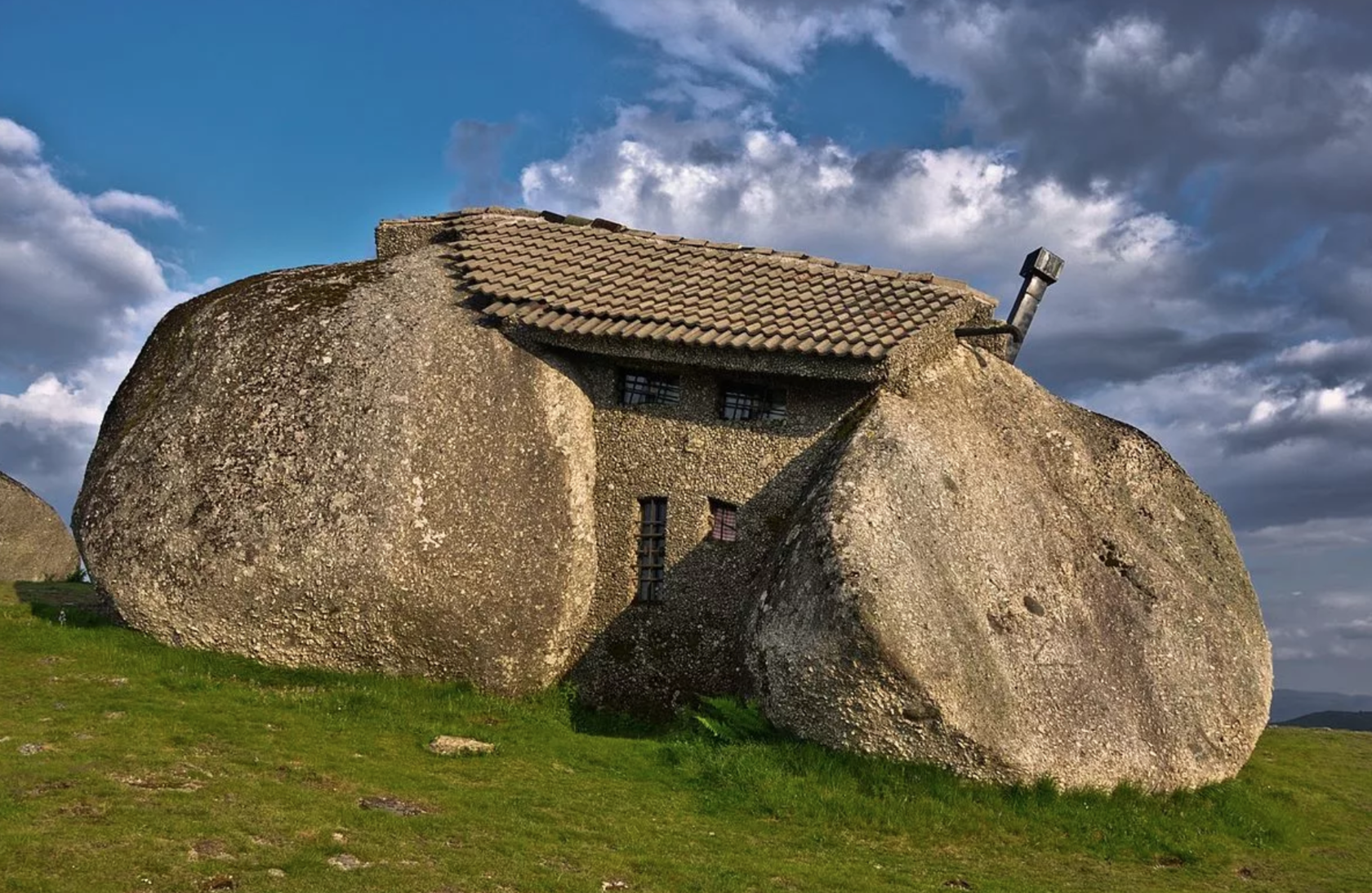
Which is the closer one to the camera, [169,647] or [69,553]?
[169,647]

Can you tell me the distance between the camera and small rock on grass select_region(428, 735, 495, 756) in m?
16.0

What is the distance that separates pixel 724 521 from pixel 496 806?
24.2ft

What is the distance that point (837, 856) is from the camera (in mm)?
13820

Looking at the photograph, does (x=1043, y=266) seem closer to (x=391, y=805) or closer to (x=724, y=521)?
(x=724, y=521)

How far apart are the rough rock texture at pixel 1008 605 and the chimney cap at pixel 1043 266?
3.68 meters

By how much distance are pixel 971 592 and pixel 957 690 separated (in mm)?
1885

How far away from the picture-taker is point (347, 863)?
1161 cm

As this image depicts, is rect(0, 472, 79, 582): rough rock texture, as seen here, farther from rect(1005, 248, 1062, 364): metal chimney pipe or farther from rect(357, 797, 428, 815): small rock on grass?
rect(1005, 248, 1062, 364): metal chimney pipe

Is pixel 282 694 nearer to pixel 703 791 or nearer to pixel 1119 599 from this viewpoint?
pixel 703 791

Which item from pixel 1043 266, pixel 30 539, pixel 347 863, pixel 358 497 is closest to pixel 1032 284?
pixel 1043 266

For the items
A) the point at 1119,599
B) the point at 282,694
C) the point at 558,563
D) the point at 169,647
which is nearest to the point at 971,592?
the point at 1119,599

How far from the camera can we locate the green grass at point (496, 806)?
11695 mm

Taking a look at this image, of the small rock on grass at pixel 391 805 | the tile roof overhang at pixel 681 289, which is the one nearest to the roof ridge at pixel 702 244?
the tile roof overhang at pixel 681 289

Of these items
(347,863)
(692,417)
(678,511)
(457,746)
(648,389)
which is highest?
(648,389)
